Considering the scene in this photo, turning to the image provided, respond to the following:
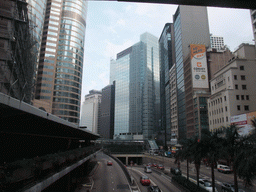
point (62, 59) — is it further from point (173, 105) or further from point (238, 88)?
point (238, 88)

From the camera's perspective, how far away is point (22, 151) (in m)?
22.0

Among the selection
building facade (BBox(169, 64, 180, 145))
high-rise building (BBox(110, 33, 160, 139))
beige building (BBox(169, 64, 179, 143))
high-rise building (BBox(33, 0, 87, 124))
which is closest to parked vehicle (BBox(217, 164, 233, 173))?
building facade (BBox(169, 64, 180, 145))

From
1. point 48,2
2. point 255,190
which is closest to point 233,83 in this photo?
point 255,190

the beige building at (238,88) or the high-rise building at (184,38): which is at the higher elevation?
the high-rise building at (184,38)

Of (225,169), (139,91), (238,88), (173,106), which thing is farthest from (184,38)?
(139,91)

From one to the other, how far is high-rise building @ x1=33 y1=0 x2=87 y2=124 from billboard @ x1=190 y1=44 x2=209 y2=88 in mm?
56247

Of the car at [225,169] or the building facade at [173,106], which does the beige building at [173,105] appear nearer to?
the building facade at [173,106]

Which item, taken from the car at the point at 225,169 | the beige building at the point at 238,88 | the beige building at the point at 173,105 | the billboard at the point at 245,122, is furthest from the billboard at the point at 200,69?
the car at the point at 225,169

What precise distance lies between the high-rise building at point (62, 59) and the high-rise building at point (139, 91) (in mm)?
79792

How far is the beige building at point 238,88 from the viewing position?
6016 cm

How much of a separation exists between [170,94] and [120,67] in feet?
268

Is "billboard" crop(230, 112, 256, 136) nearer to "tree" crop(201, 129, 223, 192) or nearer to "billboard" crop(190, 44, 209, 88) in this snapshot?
"tree" crop(201, 129, 223, 192)

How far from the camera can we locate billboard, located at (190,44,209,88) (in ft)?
293

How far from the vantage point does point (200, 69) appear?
8969 centimetres
